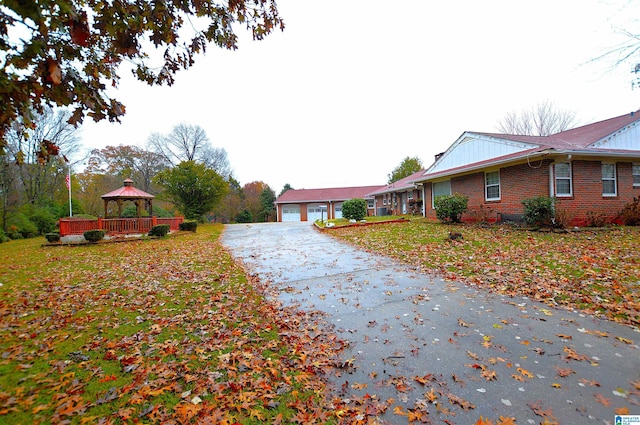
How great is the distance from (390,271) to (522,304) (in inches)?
112

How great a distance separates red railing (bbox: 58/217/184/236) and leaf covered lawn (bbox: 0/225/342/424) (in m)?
11.3

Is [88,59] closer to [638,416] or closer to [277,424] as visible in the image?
[277,424]

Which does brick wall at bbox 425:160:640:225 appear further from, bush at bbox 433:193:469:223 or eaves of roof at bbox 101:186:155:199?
eaves of roof at bbox 101:186:155:199

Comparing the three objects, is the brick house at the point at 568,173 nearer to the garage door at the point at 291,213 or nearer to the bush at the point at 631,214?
the bush at the point at 631,214

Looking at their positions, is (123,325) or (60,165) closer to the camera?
(123,325)

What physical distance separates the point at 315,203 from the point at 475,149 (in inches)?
957

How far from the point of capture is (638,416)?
2.22m

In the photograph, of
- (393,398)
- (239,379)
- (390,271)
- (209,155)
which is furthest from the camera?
(209,155)

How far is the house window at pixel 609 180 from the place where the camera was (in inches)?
459

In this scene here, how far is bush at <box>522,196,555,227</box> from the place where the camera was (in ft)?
34.4

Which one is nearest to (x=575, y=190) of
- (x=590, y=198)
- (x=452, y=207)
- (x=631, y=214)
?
(x=590, y=198)

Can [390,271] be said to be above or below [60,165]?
below

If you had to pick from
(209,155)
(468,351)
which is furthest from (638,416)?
(209,155)

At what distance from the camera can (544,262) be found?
6645 millimetres
